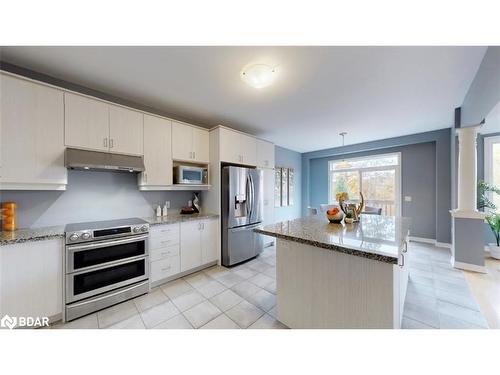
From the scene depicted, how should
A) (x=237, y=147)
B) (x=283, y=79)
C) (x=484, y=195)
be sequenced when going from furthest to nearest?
1. (x=484, y=195)
2. (x=237, y=147)
3. (x=283, y=79)

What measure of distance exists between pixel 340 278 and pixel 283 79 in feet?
6.43

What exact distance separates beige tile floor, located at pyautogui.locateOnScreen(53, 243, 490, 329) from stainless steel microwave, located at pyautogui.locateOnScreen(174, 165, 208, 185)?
1394 mm

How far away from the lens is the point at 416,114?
9.72ft

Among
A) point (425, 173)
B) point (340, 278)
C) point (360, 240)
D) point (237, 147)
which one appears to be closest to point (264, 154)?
point (237, 147)

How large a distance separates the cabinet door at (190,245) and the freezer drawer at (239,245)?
0.43 meters

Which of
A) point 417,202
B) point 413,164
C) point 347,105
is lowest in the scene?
point 417,202

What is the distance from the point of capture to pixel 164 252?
2.38m

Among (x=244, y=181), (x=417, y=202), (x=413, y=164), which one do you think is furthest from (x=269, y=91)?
(x=417, y=202)

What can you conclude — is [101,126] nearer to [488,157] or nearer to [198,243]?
[198,243]

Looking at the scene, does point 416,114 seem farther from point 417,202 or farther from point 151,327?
point 151,327

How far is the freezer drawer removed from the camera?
2.92m

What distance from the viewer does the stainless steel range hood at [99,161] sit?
6.11 ft

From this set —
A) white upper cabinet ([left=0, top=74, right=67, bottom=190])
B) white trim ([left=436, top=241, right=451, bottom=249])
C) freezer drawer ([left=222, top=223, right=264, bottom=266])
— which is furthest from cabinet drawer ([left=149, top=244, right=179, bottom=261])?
white trim ([left=436, top=241, right=451, bottom=249])
